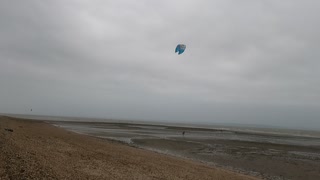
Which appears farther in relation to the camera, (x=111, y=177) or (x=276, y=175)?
(x=276, y=175)

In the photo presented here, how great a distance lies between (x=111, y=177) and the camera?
1349cm

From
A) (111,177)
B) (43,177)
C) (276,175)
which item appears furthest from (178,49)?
(43,177)

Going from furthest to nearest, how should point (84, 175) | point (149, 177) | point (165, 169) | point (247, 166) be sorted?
point (247, 166) → point (165, 169) → point (149, 177) → point (84, 175)

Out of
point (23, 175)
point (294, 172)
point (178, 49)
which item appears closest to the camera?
point (23, 175)

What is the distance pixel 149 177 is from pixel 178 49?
18961 mm

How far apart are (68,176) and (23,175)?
6.01ft

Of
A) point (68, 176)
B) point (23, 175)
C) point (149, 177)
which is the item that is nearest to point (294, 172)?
point (149, 177)

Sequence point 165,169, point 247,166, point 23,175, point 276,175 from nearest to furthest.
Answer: point 23,175 < point 165,169 < point 276,175 < point 247,166

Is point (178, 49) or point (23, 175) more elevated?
point (178, 49)

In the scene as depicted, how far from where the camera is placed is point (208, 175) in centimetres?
1800

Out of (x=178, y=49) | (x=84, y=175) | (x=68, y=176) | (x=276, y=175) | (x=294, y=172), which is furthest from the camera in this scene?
(x=178, y=49)

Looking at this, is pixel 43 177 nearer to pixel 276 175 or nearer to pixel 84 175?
pixel 84 175

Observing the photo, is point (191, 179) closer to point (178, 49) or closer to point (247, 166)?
point (247, 166)

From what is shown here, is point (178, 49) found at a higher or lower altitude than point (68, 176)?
higher
